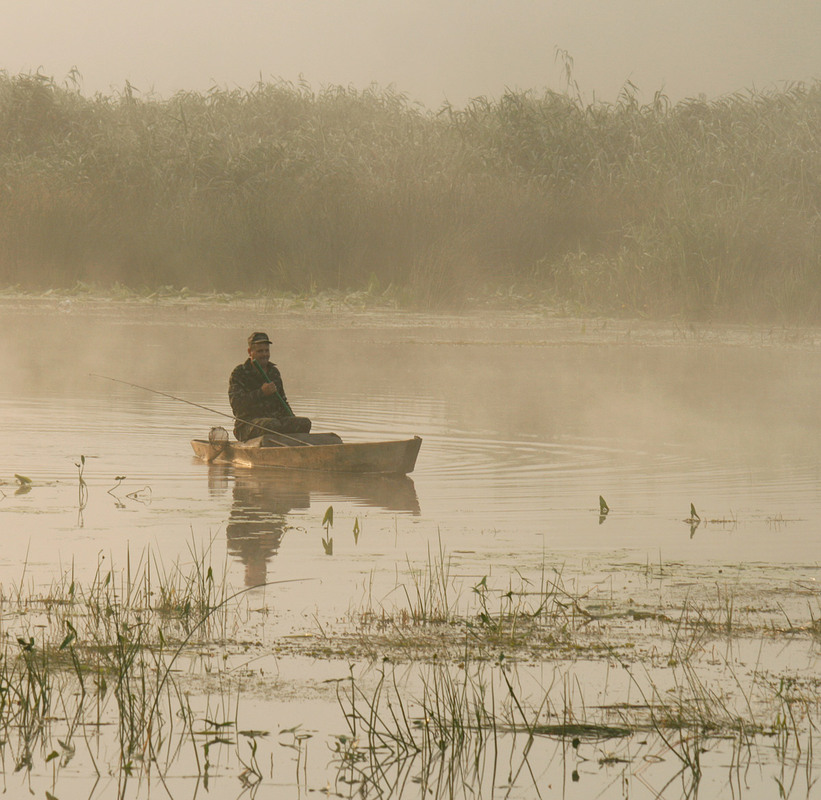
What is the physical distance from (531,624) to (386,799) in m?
1.99

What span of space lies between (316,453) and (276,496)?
964 mm

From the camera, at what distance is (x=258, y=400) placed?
1286 centimetres

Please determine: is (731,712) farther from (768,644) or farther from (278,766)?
(278,766)

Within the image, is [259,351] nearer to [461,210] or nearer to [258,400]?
[258,400]

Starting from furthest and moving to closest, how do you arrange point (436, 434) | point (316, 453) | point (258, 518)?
point (436, 434) < point (316, 453) < point (258, 518)

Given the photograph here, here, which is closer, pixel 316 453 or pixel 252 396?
pixel 316 453

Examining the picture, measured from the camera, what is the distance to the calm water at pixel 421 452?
838 centimetres

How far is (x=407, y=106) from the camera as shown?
1608 inches

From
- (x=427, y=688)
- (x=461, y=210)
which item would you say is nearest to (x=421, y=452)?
(x=427, y=688)

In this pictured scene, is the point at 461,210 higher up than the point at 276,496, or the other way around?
the point at 461,210

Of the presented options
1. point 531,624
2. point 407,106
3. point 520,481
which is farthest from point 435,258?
point 531,624

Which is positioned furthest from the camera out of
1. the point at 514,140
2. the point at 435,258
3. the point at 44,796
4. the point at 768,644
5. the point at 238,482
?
the point at 514,140

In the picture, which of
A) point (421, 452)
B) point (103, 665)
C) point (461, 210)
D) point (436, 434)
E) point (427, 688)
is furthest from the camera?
point (461, 210)

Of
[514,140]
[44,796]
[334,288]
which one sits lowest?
[44,796]
